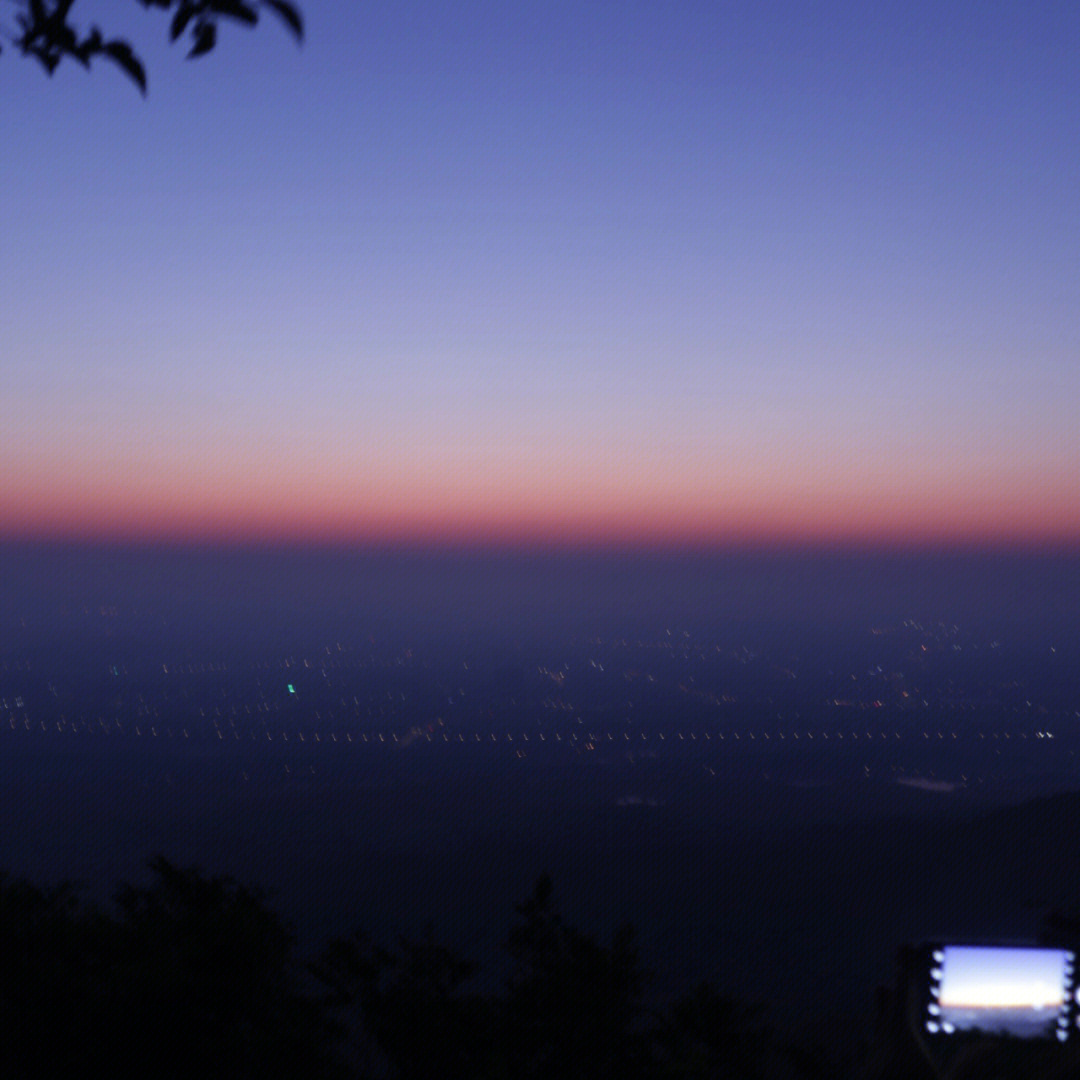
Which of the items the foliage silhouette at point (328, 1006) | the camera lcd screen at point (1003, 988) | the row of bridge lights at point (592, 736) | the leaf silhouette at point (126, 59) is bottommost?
the row of bridge lights at point (592, 736)

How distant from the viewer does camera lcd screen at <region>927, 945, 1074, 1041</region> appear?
4.05m

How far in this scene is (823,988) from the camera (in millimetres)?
10914

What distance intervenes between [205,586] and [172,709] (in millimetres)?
26219

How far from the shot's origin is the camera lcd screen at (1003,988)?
4.05m

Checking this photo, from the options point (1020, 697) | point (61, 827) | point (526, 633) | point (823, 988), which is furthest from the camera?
point (526, 633)

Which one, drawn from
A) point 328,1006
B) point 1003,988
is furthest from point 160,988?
point 1003,988

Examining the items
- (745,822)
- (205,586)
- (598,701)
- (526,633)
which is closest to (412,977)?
(745,822)

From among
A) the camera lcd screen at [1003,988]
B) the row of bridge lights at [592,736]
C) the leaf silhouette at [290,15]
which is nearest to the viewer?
the leaf silhouette at [290,15]

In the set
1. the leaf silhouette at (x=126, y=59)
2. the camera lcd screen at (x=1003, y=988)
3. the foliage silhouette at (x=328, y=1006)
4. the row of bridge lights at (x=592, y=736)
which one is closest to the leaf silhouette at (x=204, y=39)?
the leaf silhouette at (x=126, y=59)

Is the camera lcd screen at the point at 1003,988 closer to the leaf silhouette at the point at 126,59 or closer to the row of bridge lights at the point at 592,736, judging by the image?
the leaf silhouette at the point at 126,59

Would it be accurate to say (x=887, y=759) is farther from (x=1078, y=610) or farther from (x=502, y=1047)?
(x=1078, y=610)

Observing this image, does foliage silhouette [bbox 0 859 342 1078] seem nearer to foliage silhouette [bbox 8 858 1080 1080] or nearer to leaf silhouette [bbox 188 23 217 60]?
foliage silhouette [bbox 8 858 1080 1080]

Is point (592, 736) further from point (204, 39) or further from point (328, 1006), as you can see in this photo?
point (204, 39)

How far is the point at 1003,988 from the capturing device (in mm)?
4109
